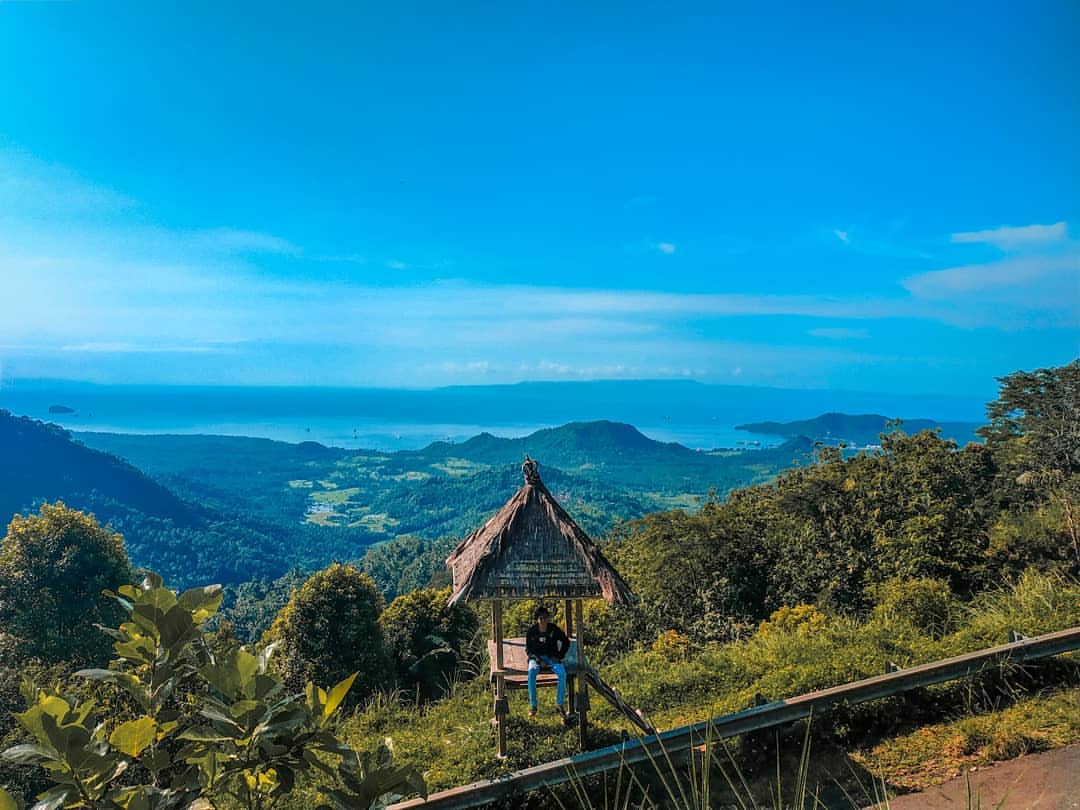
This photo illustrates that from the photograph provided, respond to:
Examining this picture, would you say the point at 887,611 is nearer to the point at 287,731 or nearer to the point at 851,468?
the point at 851,468

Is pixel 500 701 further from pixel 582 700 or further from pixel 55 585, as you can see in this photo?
pixel 55 585

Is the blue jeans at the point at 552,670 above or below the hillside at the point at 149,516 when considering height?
above

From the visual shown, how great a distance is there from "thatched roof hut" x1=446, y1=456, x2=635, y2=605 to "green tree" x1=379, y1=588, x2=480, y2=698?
351 inches

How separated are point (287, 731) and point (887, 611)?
25.9ft

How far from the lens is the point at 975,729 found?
4.75 metres

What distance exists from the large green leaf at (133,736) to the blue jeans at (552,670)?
4.35 meters

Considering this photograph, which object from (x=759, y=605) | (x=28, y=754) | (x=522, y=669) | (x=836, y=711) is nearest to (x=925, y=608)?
(x=836, y=711)

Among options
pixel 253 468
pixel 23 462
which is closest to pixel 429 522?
pixel 23 462

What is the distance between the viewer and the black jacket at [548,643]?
207 inches

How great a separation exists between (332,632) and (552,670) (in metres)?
8.68

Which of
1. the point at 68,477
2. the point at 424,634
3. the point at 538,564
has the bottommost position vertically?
the point at 68,477

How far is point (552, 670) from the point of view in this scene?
5262 mm

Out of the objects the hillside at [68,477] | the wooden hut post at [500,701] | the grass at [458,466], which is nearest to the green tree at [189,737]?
the wooden hut post at [500,701]

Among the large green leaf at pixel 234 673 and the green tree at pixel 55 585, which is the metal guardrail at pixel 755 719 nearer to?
the large green leaf at pixel 234 673
